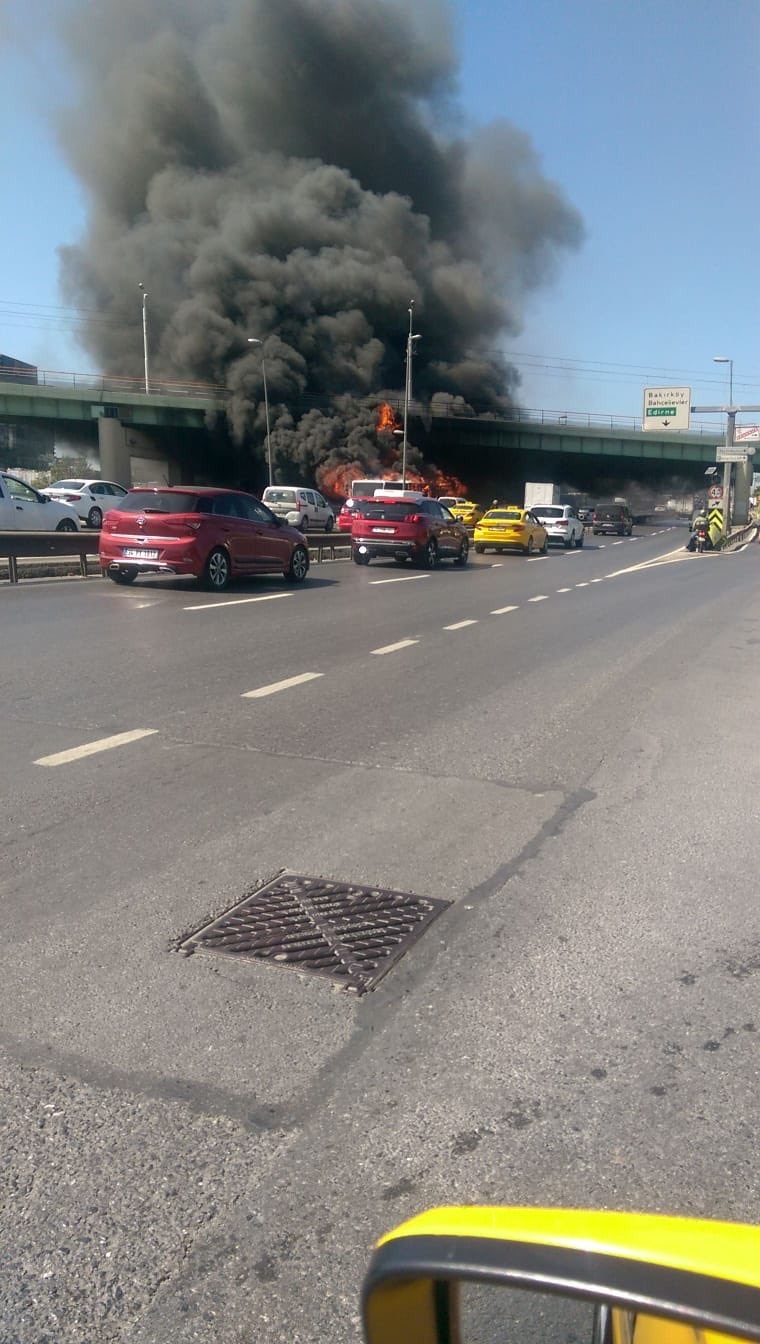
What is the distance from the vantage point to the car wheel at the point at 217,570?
17.0 meters

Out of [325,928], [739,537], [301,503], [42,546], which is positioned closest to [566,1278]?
[325,928]

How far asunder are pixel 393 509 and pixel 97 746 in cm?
1784

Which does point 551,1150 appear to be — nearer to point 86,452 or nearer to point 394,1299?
point 394,1299

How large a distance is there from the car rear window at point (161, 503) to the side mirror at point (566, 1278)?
1594 centimetres

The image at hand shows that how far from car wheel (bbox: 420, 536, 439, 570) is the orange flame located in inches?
1600

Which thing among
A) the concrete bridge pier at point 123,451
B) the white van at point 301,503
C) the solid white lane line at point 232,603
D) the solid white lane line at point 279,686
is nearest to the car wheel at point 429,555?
the solid white lane line at point 232,603

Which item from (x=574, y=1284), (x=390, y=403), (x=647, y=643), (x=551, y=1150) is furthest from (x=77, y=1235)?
(x=390, y=403)

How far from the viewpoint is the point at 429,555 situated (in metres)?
25.1

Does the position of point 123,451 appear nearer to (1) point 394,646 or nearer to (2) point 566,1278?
(1) point 394,646

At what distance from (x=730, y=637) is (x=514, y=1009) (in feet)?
37.4

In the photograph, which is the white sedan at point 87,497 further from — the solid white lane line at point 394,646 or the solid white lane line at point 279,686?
the solid white lane line at point 279,686

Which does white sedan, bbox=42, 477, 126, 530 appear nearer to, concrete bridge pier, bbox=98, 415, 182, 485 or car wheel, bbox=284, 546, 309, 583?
car wheel, bbox=284, 546, 309, 583

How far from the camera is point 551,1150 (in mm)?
→ 2832

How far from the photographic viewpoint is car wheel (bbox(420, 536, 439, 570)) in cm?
2485
